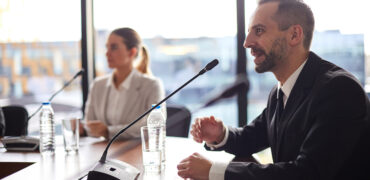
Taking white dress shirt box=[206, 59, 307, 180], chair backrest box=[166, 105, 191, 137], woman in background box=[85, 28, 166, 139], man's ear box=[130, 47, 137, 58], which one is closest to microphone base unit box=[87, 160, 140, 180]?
white dress shirt box=[206, 59, 307, 180]

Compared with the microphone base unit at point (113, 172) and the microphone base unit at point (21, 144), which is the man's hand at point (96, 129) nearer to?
the microphone base unit at point (21, 144)

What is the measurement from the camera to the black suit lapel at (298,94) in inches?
55.3

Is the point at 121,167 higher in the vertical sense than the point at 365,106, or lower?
lower

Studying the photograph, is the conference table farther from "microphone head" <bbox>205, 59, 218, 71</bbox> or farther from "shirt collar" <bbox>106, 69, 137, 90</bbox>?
"shirt collar" <bbox>106, 69, 137, 90</bbox>

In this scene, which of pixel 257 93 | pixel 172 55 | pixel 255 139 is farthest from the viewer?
pixel 172 55

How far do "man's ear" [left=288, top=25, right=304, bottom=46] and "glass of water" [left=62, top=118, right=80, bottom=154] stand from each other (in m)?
1.13

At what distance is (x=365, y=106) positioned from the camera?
124cm

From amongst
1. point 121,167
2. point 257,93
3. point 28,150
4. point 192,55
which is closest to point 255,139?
point 121,167

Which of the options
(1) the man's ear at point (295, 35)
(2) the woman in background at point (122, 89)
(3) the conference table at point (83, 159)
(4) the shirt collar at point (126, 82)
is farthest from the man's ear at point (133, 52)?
(1) the man's ear at point (295, 35)

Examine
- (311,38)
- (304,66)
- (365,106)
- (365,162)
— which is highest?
(311,38)

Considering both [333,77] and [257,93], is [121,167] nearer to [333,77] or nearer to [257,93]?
[333,77]

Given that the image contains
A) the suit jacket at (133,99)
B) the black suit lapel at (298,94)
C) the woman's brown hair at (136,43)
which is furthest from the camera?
the woman's brown hair at (136,43)

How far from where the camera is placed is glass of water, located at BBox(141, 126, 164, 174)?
1.46 m

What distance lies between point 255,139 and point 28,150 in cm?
119
